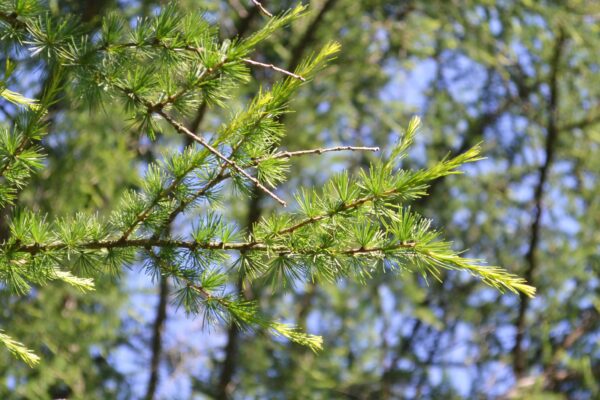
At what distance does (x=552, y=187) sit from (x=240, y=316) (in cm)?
454

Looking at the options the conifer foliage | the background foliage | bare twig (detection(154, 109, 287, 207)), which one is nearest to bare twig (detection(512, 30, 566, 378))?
the background foliage

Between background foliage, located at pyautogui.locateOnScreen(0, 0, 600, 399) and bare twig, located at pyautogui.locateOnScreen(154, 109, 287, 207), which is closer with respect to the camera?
bare twig, located at pyautogui.locateOnScreen(154, 109, 287, 207)

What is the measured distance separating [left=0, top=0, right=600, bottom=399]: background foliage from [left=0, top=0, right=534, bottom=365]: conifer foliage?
2.54 m

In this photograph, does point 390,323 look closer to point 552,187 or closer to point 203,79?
point 552,187

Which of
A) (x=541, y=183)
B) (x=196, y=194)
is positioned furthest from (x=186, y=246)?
(x=541, y=183)

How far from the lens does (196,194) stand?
6.52 ft

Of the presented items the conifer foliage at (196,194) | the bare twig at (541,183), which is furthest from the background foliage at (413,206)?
the conifer foliage at (196,194)

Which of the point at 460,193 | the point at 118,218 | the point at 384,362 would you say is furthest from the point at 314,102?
the point at 118,218

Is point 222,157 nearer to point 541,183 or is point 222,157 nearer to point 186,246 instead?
point 186,246

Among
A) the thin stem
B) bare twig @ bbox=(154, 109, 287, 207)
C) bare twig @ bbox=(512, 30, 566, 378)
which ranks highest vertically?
bare twig @ bbox=(512, 30, 566, 378)

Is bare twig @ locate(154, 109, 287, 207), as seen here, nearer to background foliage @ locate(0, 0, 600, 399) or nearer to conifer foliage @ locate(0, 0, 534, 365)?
conifer foliage @ locate(0, 0, 534, 365)

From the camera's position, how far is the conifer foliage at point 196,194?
6.23 feet

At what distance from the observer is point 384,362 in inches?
244

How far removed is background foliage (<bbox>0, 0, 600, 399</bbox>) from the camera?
5.04 m
